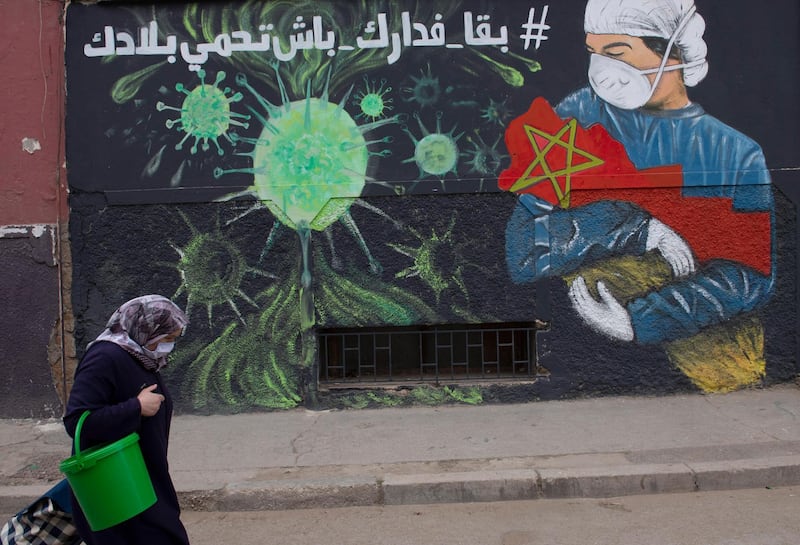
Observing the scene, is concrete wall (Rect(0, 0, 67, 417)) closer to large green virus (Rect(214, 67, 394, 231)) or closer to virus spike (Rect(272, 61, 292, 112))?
large green virus (Rect(214, 67, 394, 231))

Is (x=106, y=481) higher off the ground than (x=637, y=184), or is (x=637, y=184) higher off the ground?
(x=637, y=184)

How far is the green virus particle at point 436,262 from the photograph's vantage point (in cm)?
665

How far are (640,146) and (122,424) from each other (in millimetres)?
5150

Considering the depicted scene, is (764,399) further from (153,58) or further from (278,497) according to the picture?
(153,58)

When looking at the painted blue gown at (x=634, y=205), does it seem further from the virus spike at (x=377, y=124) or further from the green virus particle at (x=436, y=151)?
the virus spike at (x=377, y=124)

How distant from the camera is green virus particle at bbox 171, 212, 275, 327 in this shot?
666cm

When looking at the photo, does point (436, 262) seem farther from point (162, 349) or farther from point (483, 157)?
point (162, 349)

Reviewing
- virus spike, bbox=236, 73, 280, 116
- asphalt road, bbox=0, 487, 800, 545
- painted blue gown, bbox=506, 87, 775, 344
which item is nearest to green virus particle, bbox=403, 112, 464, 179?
painted blue gown, bbox=506, 87, 775, 344

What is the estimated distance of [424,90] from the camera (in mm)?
6656

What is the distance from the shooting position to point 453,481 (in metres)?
5.00

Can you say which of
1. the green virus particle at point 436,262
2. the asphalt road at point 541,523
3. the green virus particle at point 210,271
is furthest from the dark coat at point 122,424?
the green virus particle at point 436,262

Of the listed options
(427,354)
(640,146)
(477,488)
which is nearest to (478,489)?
(477,488)

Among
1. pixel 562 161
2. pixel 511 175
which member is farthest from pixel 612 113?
pixel 511 175

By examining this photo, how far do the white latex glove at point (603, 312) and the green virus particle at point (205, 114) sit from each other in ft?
10.6
